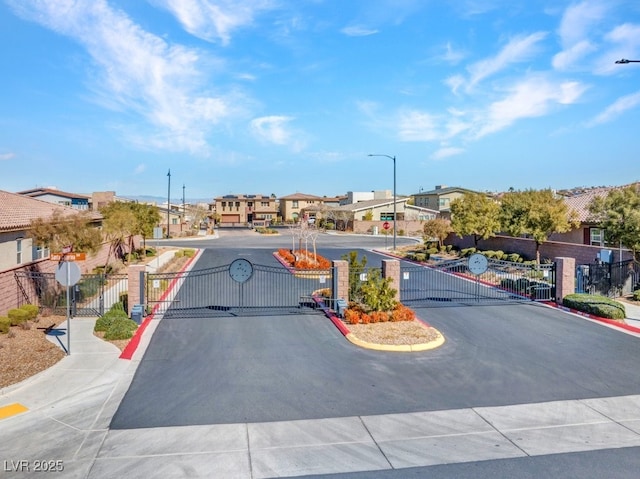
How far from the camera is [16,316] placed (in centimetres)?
1567

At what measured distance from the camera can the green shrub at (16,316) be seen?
1562cm

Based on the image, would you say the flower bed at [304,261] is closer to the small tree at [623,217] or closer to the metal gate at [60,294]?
the metal gate at [60,294]

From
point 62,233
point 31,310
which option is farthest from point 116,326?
point 62,233

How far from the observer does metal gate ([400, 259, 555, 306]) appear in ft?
69.7

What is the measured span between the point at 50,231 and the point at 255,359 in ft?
36.2

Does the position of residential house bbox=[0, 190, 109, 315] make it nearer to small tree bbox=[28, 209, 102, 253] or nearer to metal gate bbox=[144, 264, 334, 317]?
small tree bbox=[28, 209, 102, 253]

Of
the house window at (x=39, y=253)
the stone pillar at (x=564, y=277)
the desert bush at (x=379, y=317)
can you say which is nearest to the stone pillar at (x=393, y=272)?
the desert bush at (x=379, y=317)

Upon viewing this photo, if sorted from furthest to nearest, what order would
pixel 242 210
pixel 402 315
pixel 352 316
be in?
pixel 242 210 → pixel 402 315 → pixel 352 316

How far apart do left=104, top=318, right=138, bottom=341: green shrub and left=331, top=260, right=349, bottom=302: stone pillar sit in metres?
7.05

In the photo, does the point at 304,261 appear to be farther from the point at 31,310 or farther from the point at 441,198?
the point at 441,198

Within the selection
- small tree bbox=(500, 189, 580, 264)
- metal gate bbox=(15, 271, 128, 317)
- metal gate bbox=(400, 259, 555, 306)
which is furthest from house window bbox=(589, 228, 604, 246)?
metal gate bbox=(15, 271, 128, 317)

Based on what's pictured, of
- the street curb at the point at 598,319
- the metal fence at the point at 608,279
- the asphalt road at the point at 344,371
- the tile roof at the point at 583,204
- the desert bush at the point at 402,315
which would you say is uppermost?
the tile roof at the point at 583,204

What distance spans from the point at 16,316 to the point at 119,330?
3.64 m

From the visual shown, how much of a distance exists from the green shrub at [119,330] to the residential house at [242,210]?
101 m
